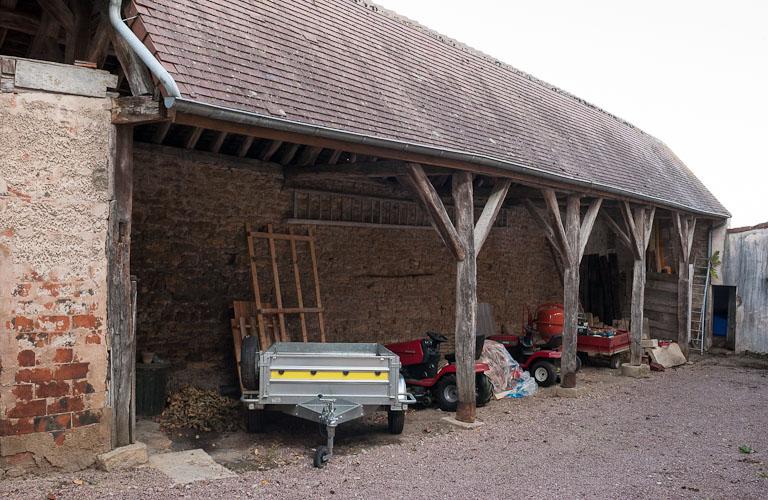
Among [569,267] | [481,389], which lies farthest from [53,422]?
[569,267]

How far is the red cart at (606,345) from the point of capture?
480 inches

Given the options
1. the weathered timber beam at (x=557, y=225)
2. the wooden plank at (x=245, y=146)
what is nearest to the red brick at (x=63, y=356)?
the wooden plank at (x=245, y=146)

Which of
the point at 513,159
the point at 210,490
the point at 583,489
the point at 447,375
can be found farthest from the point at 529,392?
the point at 210,490

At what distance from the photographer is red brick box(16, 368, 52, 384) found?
4871 mm

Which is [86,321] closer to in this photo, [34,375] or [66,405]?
[34,375]

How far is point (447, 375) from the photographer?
8414 millimetres

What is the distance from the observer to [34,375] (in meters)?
4.92

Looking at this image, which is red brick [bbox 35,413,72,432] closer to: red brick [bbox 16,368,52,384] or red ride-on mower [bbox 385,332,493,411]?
red brick [bbox 16,368,52,384]

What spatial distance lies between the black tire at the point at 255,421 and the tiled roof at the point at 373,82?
3.11 metres

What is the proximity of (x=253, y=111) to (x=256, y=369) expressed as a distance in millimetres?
2544

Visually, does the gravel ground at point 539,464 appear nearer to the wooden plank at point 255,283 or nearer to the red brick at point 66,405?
the red brick at point 66,405

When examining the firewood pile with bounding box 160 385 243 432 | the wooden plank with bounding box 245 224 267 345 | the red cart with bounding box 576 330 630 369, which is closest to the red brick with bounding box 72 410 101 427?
the firewood pile with bounding box 160 385 243 432

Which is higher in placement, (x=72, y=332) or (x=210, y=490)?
(x=72, y=332)

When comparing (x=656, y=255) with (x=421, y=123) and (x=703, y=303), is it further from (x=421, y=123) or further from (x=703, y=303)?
(x=421, y=123)
